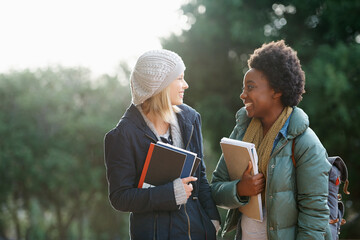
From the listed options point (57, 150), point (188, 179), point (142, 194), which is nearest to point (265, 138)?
point (188, 179)

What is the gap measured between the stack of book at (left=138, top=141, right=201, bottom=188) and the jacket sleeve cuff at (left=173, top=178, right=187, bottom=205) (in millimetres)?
50

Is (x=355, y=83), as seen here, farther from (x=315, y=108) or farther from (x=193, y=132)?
(x=193, y=132)

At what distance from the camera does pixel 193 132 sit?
2.30 m

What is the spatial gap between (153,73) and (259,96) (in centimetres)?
54

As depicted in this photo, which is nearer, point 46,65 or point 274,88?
point 274,88

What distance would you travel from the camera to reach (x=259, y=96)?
217cm

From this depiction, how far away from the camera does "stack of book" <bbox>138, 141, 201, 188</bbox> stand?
2.04 metres

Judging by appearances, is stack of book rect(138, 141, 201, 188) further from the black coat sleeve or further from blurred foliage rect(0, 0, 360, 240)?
blurred foliage rect(0, 0, 360, 240)

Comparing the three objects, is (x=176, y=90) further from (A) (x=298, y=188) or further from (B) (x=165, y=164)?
(A) (x=298, y=188)

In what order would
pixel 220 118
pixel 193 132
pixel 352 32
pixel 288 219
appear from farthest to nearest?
pixel 220 118 < pixel 352 32 < pixel 193 132 < pixel 288 219

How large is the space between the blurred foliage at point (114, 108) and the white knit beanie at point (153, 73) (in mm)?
6262

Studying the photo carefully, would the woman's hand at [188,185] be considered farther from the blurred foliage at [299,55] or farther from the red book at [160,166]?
the blurred foliage at [299,55]

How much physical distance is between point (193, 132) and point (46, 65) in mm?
17884

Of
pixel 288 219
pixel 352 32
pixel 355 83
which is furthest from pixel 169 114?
pixel 352 32
